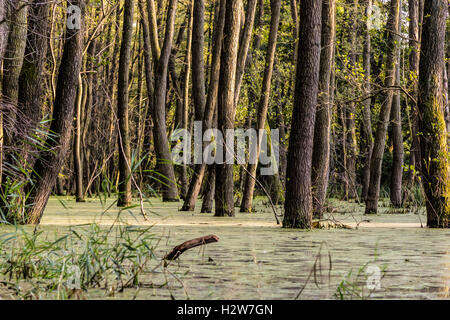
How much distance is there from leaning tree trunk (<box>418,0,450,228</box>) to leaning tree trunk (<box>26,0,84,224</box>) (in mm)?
5190

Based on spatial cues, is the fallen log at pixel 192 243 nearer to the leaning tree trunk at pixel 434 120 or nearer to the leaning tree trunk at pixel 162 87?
the leaning tree trunk at pixel 434 120

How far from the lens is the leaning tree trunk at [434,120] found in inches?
453

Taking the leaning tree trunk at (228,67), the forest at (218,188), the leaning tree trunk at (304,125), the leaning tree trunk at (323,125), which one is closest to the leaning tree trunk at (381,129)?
the forest at (218,188)

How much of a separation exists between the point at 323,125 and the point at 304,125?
2846mm

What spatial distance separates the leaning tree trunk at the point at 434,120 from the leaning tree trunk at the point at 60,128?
5190 millimetres

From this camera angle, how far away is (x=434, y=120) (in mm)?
11734

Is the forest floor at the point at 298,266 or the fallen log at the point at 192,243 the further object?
the fallen log at the point at 192,243

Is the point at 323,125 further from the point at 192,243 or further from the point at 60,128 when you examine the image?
the point at 192,243

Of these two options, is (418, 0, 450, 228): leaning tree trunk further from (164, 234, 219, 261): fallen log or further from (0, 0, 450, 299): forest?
(164, 234, 219, 261): fallen log

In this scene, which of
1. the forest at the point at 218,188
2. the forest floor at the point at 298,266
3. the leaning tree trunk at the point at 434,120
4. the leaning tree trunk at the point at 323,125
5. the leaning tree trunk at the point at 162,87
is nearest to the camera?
the forest floor at the point at 298,266

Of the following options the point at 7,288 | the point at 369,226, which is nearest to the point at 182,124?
the point at 369,226
